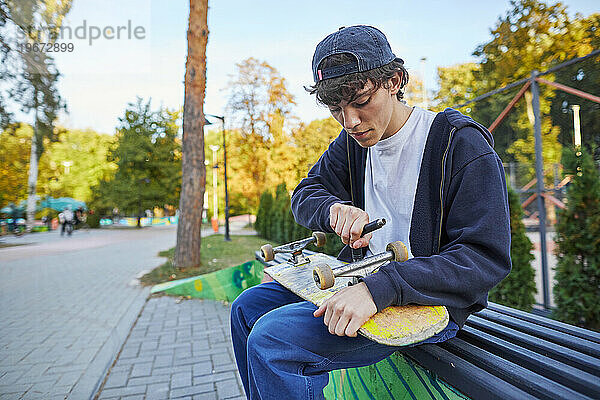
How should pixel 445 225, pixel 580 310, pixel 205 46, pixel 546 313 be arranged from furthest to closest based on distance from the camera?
pixel 205 46 < pixel 546 313 < pixel 580 310 < pixel 445 225

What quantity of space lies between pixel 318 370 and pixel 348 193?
107 centimetres

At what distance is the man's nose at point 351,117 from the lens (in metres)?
1.59

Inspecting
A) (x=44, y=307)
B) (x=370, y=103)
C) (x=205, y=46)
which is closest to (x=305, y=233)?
(x=205, y=46)

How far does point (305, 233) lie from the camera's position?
33.9 feet

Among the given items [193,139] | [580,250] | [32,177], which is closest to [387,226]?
[580,250]

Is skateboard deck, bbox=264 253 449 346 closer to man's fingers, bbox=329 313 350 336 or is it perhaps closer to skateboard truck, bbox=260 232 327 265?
man's fingers, bbox=329 313 350 336

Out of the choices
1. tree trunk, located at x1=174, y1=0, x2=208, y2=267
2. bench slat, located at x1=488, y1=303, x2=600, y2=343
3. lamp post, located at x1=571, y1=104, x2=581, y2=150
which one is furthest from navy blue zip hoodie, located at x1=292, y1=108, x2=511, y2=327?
tree trunk, located at x1=174, y1=0, x2=208, y2=267

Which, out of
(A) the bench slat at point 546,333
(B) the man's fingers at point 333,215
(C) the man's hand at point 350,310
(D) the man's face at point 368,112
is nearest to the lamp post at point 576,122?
(A) the bench slat at point 546,333

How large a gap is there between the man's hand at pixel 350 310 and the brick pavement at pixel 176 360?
209cm

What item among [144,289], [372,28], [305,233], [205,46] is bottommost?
[144,289]

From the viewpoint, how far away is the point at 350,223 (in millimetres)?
1598

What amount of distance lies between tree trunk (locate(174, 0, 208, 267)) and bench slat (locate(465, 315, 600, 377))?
283 inches

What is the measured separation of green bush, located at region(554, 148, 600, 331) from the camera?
3.79 meters

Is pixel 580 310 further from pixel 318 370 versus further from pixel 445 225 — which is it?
pixel 318 370
